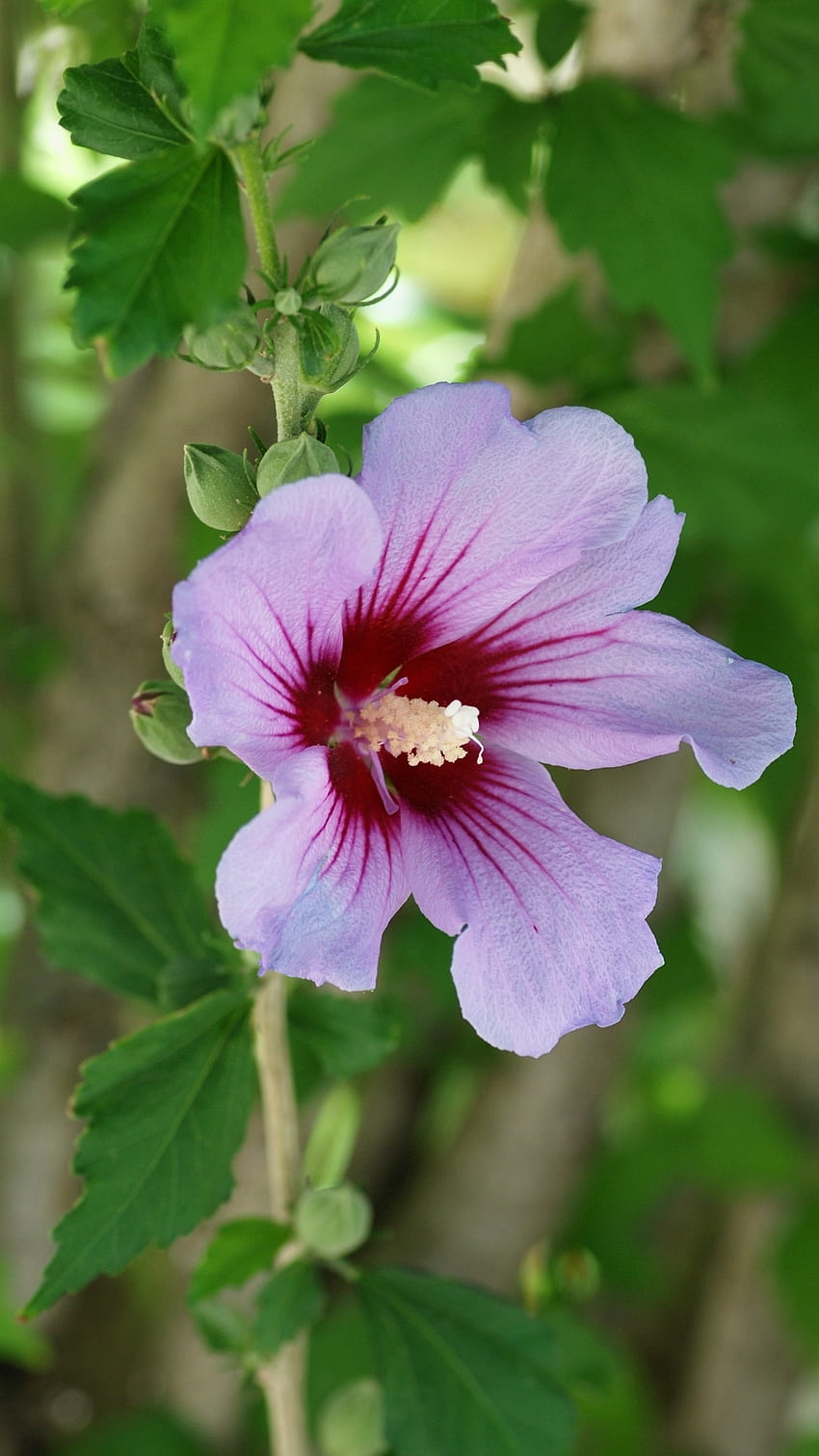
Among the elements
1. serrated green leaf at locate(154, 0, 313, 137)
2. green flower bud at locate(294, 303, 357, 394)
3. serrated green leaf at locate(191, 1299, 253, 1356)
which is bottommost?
serrated green leaf at locate(191, 1299, 253, 1356)

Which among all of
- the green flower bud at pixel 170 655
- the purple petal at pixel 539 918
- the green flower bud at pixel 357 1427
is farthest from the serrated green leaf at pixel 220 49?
the green flower bud at pixel 357 1427

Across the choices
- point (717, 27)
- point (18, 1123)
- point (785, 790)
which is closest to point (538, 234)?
point (717, 27)

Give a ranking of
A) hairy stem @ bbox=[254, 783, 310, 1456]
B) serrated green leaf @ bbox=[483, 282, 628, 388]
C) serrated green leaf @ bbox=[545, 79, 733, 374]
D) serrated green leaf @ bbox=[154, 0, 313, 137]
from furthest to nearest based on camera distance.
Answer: serrated green leaf @ bbox=[483, 282, 628, 388], serrated green leaf @ bbox=[545, 79, 733, 374], hairy stem @ bbox=[254, 783, 310, 1456], serrated green leaf @ bbox=[154, 0, 313, 137]

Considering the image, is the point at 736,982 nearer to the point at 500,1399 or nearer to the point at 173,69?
the point at 500,1399

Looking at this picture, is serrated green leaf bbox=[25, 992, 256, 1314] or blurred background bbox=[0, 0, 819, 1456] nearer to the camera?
serrated green leaf bbox=[25, 992, 256, 1314]

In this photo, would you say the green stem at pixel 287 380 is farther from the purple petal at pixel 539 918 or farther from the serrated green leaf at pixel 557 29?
the serrated green leaf at pixel 557 29

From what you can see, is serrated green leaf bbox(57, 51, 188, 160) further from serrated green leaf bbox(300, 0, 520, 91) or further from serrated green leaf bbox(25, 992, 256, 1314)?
serrated green leaf bbox(25, 992, 256, 1314)

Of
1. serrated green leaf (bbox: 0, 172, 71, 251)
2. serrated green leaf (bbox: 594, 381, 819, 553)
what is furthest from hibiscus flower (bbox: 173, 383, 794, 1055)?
serrated green leaf (bbox: 0, 172, 71, 251)

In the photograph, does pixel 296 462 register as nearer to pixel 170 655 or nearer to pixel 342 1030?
pixel 170 655
